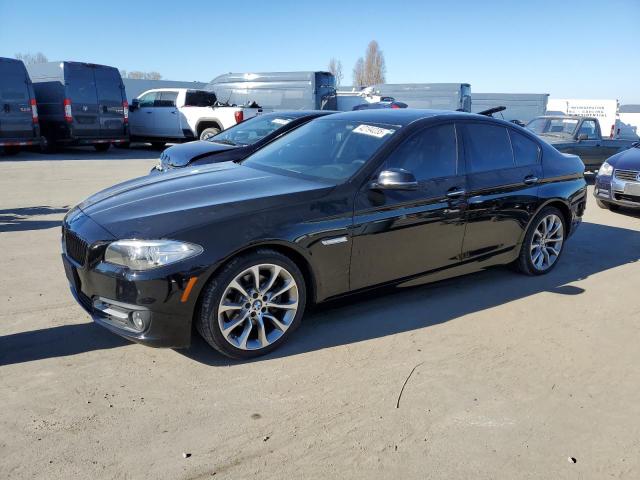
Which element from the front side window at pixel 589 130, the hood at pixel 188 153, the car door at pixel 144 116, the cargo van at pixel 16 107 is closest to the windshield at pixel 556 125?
the front side window at pixel 589 130

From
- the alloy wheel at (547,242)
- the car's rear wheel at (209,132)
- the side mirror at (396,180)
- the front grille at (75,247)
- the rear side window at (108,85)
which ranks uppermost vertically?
the rear side window at (108,85)

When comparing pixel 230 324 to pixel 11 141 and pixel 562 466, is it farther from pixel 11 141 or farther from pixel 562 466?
pixel 11 141

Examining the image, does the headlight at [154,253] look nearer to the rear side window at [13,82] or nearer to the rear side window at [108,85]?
the rear side window at [13,82]

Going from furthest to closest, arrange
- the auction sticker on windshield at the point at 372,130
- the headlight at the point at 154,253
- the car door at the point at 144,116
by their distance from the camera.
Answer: the car door at the point at 144,116
the auction sticker on windshield at the point at 372,130
the headlight at the point at 154,253

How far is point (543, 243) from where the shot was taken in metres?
5.28

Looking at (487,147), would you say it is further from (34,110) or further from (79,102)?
(79,102)

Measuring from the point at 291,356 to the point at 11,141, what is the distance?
14.0 metres

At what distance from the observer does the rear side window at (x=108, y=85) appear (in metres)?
15.3

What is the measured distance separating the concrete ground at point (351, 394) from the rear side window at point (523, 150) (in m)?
1.25

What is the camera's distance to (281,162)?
4.36 m

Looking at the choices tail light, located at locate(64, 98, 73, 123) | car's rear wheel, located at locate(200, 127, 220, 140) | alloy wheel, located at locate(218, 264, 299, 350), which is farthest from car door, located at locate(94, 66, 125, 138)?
alloy wheel, located at locate(218, 264, 299, 350)

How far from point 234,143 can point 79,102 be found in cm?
930

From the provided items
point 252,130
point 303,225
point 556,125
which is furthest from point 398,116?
point 556,125

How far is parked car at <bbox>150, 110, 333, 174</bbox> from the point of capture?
721cm
